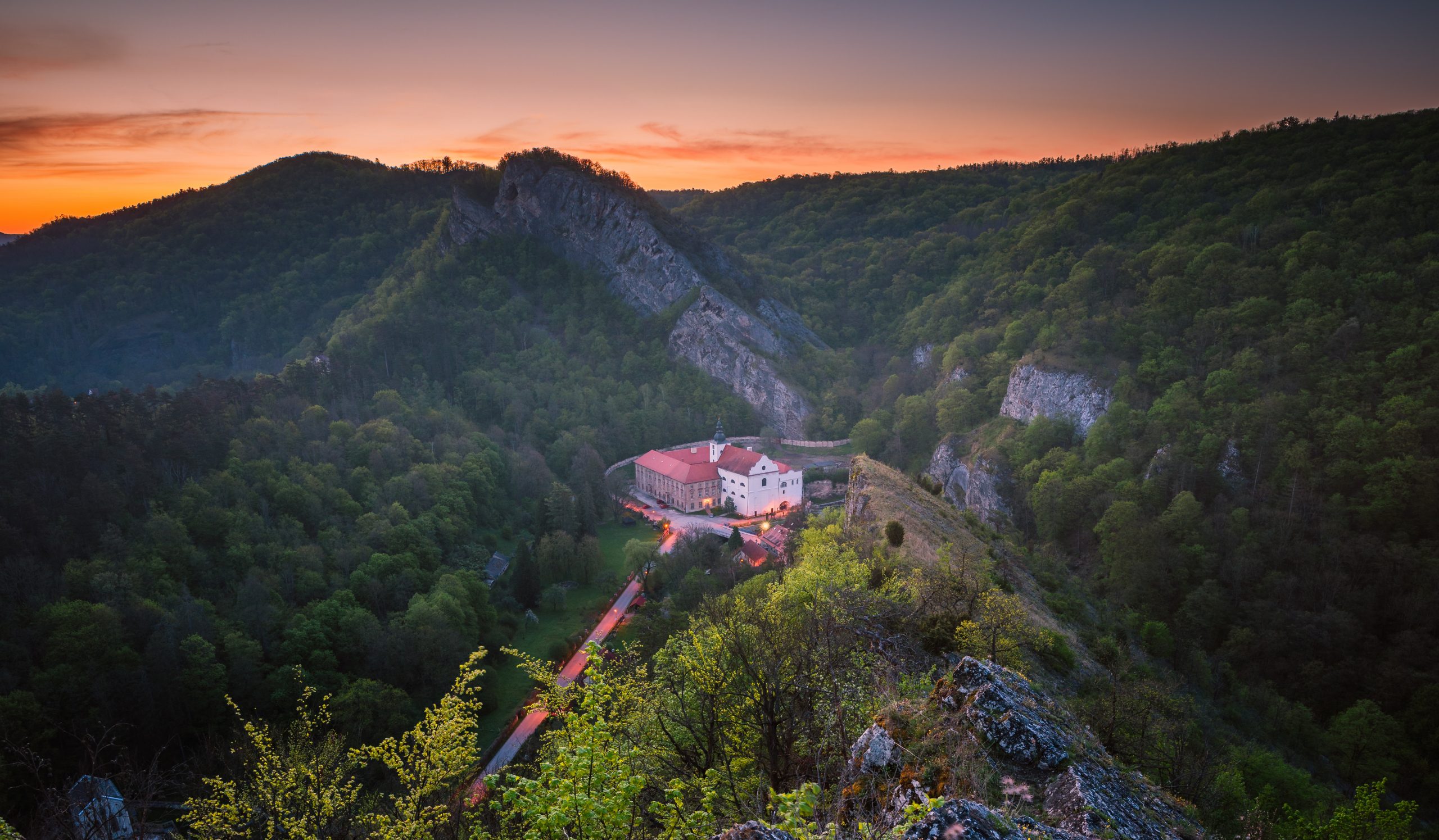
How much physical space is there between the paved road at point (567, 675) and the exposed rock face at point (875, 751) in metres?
12.1

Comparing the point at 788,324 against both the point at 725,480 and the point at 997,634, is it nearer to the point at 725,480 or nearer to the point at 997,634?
the point at 725,480

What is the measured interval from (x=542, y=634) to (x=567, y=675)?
28.4ft

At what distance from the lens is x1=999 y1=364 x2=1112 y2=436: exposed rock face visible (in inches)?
2219

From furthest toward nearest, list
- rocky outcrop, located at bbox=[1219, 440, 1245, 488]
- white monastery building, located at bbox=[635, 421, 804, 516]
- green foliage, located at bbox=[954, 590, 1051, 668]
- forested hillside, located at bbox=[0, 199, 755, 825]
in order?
1. white monastery building, located at bbox=[635, 421, 804, 516]
2. rocky outcrop, located at bbox=[1219, 440, 1245, 488]
3. forested hillside, located at bbox=[0, 199, 755, 825]
4. green foliage, located at bbox=[954, 590, 1051, 668]

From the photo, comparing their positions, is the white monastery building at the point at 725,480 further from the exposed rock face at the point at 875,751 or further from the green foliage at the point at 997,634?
the exposed rock face at the point at 875,751

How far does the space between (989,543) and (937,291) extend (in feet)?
252

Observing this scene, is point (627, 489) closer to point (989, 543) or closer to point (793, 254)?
point (989, 543)

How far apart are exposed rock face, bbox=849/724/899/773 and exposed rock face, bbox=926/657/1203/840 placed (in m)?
1.14

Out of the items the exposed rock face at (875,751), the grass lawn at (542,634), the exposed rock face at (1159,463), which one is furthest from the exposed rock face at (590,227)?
the exposed rock face at (875,751)

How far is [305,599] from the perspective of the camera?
127ft

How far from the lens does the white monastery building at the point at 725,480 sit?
65125 mm

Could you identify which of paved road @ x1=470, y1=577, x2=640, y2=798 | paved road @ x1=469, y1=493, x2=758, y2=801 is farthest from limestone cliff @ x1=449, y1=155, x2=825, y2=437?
paved road @ x1=470, y1=577, x2=640, y2=798

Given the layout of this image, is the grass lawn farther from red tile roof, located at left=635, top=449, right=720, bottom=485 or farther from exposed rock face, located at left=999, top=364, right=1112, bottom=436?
exposed rock face, located at left=999, top=364, right=1112, bottom=436

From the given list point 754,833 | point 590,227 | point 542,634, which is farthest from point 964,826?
point 590,227
